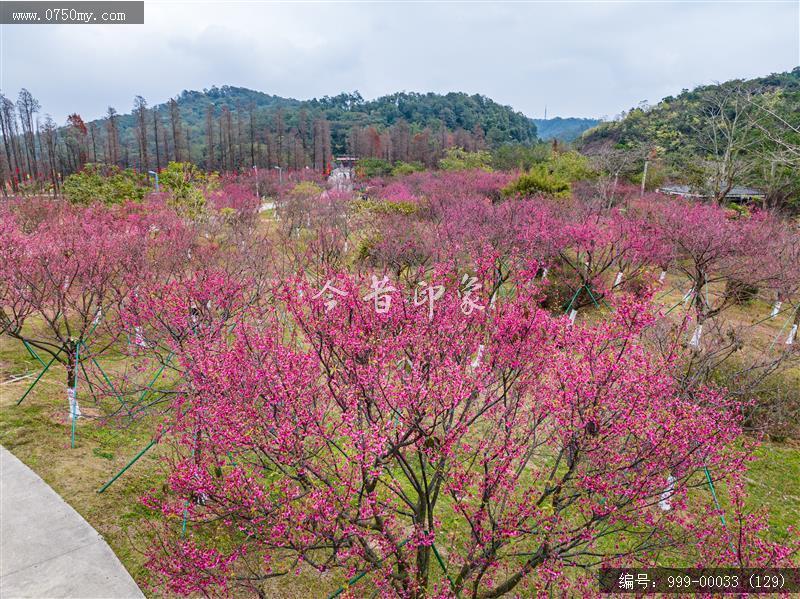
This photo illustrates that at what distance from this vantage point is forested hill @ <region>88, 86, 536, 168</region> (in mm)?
49188

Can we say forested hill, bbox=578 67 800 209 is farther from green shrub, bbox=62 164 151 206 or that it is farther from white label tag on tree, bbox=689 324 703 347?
green shrub, bbox=62 164 151 206

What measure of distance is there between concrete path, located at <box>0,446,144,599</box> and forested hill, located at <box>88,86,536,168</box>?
42.3 meters

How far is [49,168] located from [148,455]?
4431cm

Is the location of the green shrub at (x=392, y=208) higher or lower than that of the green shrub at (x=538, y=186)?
lower

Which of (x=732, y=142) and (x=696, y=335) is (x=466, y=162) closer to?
(x=732, y=142)

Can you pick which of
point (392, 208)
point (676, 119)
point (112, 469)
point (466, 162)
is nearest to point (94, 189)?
point (392, 208)

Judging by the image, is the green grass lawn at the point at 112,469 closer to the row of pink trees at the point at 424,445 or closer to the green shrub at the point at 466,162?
the row of pink trees at the point at 424,445

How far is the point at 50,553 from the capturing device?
4.57 m

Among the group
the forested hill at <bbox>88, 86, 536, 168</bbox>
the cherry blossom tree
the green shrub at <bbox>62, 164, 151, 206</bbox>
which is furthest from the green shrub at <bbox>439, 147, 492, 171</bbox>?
the cherry blossom tree

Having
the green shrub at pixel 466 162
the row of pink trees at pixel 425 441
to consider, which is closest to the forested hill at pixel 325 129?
the green shrub at pixel 466 162

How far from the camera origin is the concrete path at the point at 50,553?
4191 mm

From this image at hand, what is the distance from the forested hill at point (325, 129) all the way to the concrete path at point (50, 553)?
42.3 metres

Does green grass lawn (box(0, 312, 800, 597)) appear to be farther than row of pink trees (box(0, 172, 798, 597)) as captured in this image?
Yes

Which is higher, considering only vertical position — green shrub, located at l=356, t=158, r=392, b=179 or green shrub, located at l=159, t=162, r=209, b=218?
green shrub, located at l=356, t=158, r=392, b=179
